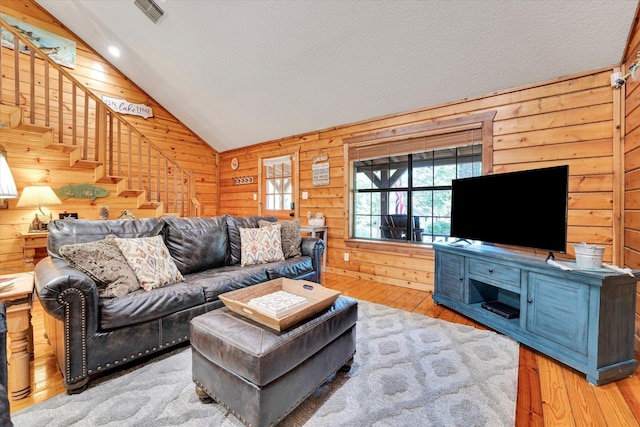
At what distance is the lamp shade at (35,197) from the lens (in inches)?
133

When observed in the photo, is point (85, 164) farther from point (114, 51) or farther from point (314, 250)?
point (314, 250)

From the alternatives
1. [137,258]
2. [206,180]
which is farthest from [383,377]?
[206,180]

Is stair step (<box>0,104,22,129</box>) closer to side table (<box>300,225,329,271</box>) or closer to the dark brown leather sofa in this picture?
the dark brown leather sofa

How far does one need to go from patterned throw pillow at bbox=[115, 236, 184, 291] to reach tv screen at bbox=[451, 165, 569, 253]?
2728 mm

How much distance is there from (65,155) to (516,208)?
18.8ft

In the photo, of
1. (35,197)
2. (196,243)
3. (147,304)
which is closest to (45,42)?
(35,197)

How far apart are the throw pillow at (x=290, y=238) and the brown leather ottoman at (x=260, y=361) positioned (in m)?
1.56

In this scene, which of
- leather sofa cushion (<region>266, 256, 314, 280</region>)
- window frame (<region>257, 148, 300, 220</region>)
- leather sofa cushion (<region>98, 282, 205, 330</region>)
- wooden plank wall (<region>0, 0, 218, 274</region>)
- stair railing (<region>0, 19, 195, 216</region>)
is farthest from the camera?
window frame (<region>257, 148, 300, 220</region>)

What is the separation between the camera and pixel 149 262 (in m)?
2.06

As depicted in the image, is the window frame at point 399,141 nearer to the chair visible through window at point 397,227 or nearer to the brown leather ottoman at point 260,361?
the chair visible through window at point 397,227

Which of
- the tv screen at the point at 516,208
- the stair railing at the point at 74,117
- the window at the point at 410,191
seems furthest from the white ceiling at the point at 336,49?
the tv screen at the point at 516,208

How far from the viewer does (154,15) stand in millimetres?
3494

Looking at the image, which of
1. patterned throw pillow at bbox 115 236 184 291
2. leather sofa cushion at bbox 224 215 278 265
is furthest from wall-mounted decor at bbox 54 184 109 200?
patterned throw pillow at bbox 115 236 184 291

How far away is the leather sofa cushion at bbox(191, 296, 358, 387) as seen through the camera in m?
1.20
